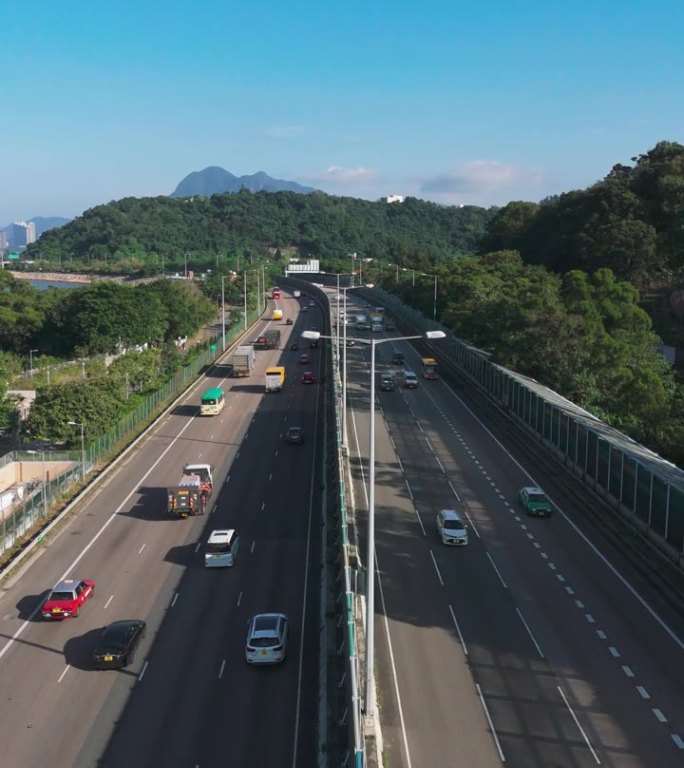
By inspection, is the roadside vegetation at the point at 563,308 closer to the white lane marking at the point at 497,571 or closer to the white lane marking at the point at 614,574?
the white lane marking at the point at 614,574

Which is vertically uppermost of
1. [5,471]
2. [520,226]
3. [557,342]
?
[520,226]

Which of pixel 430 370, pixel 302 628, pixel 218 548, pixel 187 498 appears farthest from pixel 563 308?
pixel 302 628

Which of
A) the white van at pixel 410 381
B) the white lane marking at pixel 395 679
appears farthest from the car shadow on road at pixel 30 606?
the white van at pixel 410 381

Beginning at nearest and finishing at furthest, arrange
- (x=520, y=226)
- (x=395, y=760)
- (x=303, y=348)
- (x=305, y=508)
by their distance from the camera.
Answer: (x=395, y=760) < (x=305, y=508) < (x=303, y=348) < (x=520, y=226)

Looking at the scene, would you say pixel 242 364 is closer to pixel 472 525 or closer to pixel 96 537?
pixel 96 537

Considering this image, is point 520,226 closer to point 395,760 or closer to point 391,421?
point 391,421

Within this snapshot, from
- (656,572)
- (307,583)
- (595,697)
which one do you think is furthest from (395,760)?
(656,572)

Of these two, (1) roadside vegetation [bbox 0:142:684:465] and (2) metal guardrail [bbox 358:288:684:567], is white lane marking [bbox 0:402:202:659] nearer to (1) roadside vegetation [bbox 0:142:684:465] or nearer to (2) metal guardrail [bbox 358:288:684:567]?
(1) roadside vegetation [bbox 0:142:684:465]
